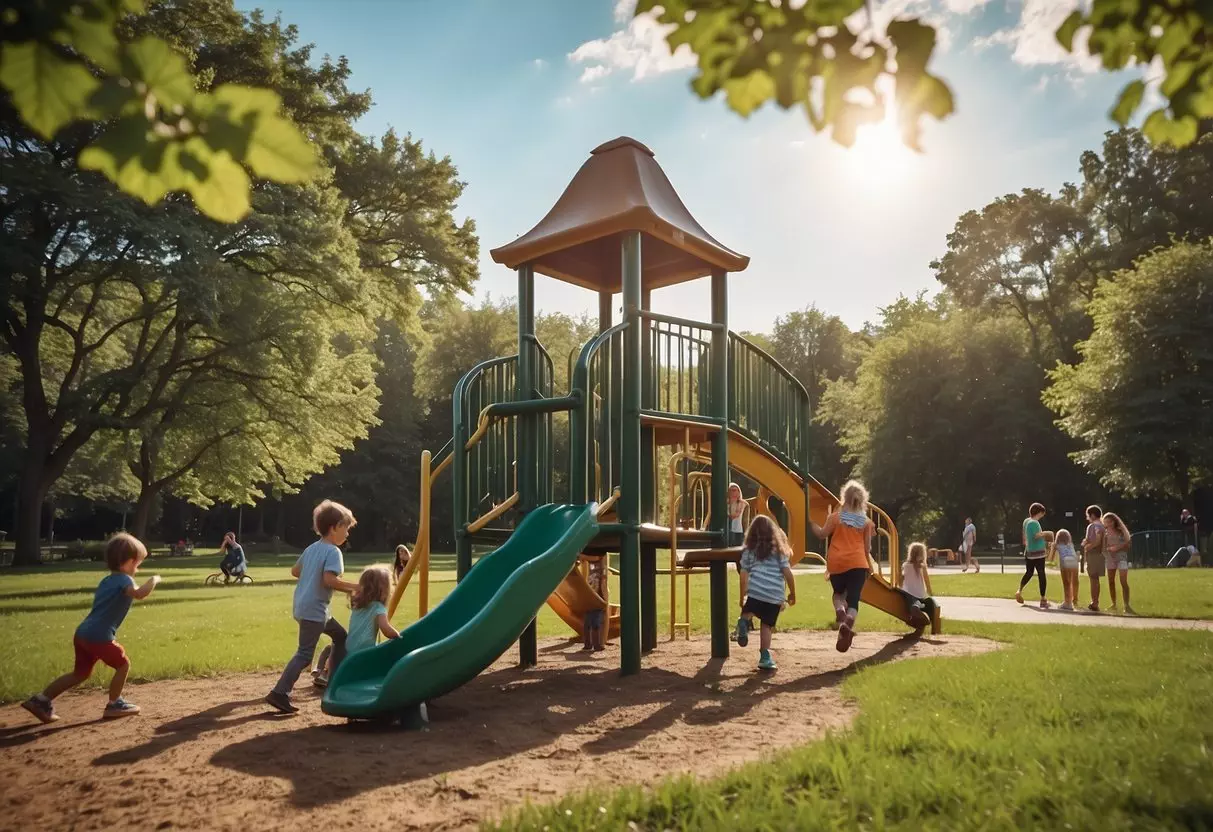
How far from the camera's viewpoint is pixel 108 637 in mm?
6137

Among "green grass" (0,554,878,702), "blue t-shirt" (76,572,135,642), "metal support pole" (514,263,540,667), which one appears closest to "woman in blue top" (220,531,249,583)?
"green grass" (0,554,878,702)

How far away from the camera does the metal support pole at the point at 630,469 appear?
7.81 meters

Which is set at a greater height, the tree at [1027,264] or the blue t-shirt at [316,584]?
the tree at [1027,264]

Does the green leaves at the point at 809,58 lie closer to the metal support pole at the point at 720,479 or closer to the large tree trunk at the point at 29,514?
the metal support pole at the point at 720,479

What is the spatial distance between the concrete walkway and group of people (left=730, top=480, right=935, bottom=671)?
322cm

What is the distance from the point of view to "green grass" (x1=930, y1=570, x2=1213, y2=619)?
1301 centimetres

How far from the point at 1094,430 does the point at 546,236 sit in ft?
98.1

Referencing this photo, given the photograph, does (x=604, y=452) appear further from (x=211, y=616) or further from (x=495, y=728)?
(x=211, y=616)

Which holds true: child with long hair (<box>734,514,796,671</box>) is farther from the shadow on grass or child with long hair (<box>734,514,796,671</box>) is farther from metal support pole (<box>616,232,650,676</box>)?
metal support pole (<box>616,232,650,676</box>)

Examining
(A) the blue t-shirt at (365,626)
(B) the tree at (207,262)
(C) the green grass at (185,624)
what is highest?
(B) the tree at (207,262)

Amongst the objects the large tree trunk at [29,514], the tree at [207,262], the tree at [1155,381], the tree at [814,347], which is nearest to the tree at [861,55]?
the tree at [207,262]

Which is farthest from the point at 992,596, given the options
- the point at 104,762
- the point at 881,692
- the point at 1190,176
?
the point at 1190,176

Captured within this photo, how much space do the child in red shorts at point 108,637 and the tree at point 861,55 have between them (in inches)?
196

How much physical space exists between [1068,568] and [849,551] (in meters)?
7.27
